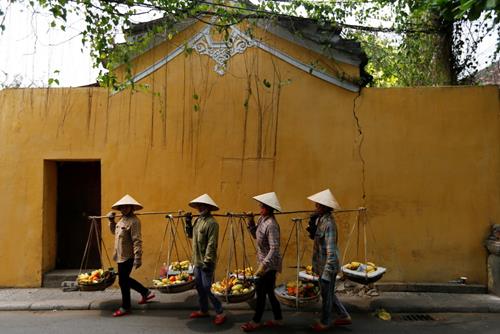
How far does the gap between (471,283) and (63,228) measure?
694 centimetres

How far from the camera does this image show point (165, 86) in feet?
24.3

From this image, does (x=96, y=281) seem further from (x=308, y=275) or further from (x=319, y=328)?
Answer: (x=319, y=328)

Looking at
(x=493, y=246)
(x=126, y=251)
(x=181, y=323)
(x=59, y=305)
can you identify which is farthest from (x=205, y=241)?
(x=493, y=246)

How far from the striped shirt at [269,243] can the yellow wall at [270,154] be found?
74.0 inches

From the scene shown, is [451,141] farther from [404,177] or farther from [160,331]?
[160,331]

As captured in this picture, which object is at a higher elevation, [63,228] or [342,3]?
[342,3]

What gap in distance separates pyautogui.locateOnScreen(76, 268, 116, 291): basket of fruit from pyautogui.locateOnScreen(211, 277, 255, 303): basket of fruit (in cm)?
154

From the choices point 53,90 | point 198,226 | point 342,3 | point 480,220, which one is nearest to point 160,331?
point 198,226

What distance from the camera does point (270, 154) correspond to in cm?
720

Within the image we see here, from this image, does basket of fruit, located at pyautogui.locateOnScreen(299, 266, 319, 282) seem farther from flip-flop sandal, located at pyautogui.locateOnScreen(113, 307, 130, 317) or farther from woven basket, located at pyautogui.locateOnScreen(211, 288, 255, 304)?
flip-flop sandal, located at pyautogui.locateOnScreen(113, 307, 130, 317)

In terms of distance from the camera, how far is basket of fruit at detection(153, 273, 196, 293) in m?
5.60

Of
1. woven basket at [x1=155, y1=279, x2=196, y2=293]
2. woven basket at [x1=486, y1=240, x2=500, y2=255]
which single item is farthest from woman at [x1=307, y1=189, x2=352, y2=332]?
woven basket at [x1=486, y1=240, x2=500, y2=255]

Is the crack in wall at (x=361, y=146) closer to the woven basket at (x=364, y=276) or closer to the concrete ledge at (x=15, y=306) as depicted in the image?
the woven basket at (x=364, y=276)

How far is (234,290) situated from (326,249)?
1.22 meters
